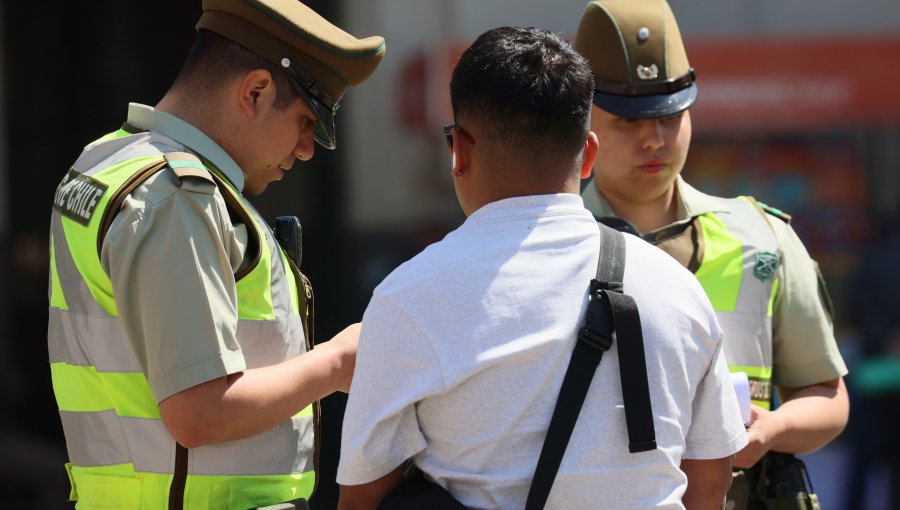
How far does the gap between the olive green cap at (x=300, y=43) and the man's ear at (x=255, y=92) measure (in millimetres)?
39

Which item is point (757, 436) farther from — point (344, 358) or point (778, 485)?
point (344, 358)

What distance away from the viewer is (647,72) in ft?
8.43

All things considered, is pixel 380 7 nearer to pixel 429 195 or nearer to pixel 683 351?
pixel 429 195

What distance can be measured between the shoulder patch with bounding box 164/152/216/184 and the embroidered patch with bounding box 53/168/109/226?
13 cm

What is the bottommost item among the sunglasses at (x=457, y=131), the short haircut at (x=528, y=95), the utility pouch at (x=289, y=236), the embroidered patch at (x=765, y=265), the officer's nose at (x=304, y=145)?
the embroidered patch at (x=765, y=265)

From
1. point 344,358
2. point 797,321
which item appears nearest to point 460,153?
point 344,358

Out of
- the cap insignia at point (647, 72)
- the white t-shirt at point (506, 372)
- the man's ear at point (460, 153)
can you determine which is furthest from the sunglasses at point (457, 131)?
the cap insignia at point (647, 72)

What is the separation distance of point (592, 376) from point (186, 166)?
816mm

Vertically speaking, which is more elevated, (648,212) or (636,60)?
(636,60)

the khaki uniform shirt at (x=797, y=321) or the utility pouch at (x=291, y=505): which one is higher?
the khaki uniform shirt at (x=797, y=321)

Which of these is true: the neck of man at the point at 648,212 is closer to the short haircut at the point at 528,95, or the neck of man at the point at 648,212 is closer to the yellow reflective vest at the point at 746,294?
the yellow reflective vest at the point at 746,294

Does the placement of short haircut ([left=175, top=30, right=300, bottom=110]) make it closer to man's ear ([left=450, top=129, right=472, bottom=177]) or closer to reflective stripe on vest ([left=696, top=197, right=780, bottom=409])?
man's ear ([left=450, top=129, right=472, bottom=177])

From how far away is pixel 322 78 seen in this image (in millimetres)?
2230

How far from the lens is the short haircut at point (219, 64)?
2.16 metres
